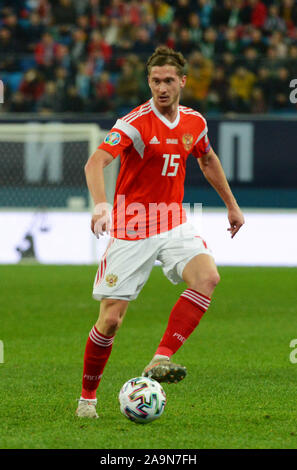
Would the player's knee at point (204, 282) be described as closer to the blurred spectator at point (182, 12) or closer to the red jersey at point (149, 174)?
the red jersey at point (149, 174)

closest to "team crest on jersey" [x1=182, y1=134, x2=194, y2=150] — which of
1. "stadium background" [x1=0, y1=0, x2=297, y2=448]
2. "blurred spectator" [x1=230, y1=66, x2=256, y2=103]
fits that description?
"stadium background" [x1=0, y1=0, x2=297, y2=448]

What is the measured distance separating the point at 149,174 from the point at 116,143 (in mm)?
300

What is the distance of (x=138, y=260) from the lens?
516cm

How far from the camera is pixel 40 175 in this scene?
16.9 meters

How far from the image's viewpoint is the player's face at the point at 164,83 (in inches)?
205

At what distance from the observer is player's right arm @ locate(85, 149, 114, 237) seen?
15.4 ft

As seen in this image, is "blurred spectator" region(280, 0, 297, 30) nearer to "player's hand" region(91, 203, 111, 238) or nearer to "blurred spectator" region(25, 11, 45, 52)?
"blurred spectator" region(25, 11, 45, 52)

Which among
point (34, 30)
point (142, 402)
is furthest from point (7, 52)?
point (142, 402)

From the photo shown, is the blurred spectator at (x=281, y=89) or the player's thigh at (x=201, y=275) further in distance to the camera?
the blurred spectator at (x=281, y=89)

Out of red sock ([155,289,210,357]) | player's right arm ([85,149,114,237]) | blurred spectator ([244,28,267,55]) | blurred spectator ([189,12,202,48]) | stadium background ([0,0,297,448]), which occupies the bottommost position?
stadium background ([0,0,297,448])

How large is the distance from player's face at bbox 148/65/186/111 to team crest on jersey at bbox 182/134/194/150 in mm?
229

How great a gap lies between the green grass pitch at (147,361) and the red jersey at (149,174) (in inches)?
43.2

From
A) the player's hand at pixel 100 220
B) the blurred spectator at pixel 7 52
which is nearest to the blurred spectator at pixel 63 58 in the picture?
the blurred spectator at pixel 7 52

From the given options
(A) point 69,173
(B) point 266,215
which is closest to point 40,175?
(A) point 69,173
